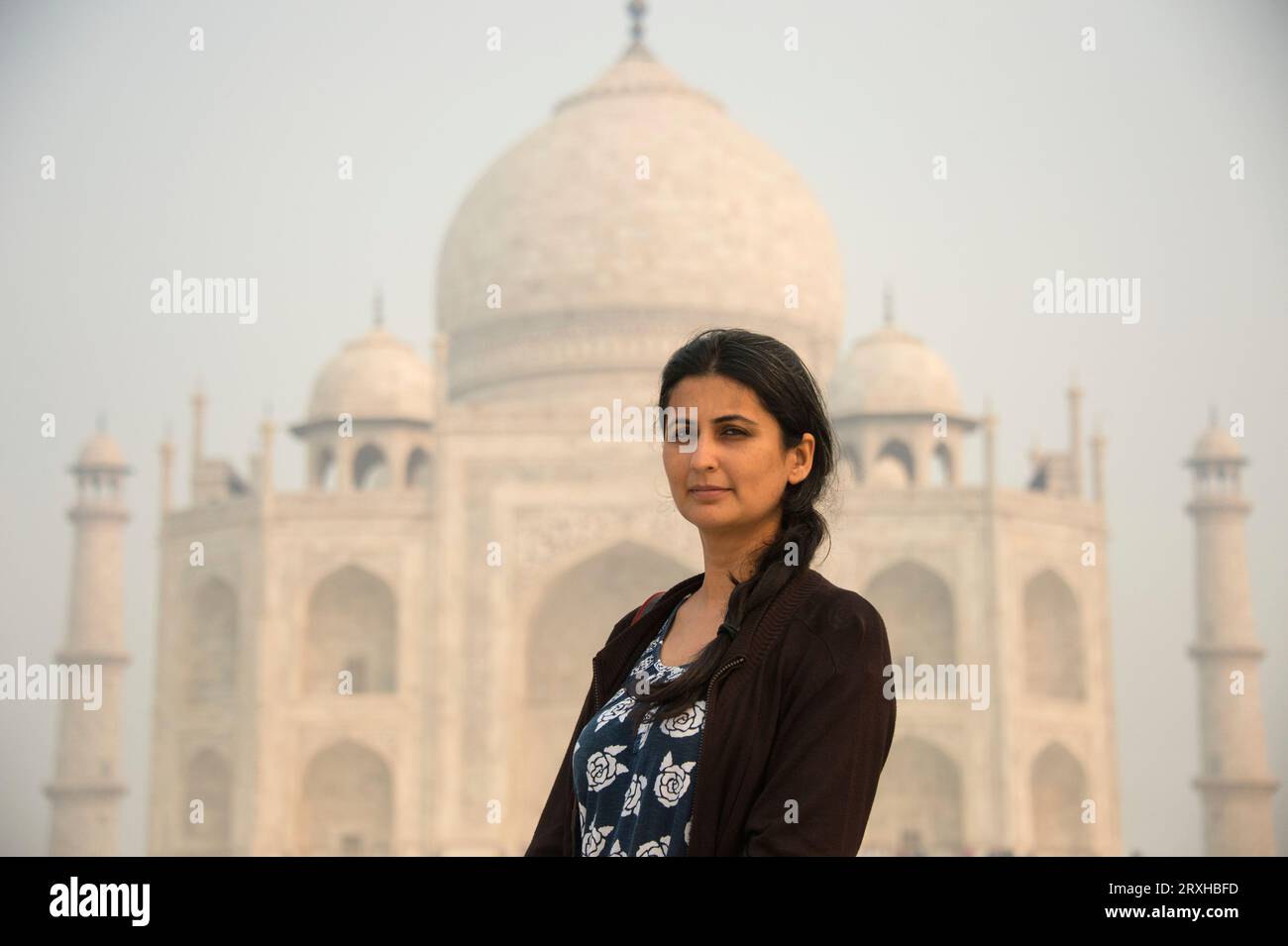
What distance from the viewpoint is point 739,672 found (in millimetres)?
1662

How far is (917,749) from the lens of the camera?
18219 millimetres

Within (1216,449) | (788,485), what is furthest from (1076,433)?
(788,485)

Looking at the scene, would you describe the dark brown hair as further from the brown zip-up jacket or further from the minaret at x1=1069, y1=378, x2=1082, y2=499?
the minaret at x1=1069, y1=378, x2=1082, y2=499

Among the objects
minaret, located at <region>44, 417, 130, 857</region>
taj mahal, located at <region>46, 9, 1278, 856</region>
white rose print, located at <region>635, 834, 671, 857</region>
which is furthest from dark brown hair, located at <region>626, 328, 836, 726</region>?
minaret, located at <region>44, 417, 130, 857</region>

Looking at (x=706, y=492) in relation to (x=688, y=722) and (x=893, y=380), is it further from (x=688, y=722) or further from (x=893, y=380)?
(x=893, y=380)

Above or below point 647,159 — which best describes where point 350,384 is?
below

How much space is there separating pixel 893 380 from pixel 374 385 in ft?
18.0

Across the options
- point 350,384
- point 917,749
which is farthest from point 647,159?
point 917,749

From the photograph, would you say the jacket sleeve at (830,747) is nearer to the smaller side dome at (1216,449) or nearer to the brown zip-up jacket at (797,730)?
the brown zip-up jacket at (797,730)

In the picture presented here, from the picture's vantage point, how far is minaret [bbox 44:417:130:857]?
18.9 meters
